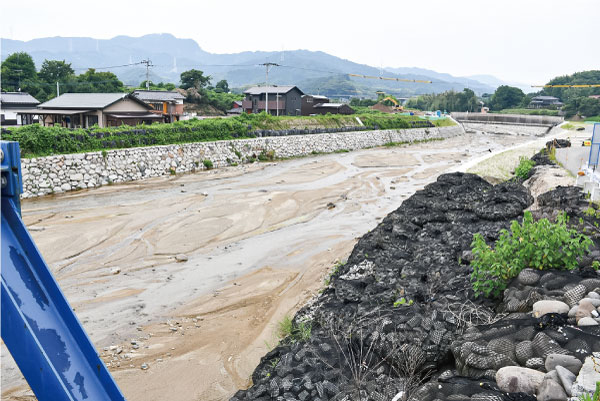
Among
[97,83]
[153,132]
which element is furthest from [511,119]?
[153,132]

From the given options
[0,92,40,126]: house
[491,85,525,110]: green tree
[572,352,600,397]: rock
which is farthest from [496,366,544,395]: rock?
[491,85,525,110]: green tree

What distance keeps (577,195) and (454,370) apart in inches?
344

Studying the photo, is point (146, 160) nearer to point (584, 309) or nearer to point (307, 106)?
point (584, 309)

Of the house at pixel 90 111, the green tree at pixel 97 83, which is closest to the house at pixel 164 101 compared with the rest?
the green tree at pixel 97 83

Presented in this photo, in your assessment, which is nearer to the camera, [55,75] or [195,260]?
[195,260]

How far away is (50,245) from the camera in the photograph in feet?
52.8

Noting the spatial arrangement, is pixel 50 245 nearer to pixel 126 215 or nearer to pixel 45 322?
pixel 126 215

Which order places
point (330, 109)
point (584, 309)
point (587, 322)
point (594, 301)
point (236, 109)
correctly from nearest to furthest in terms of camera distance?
1. point (587, 322)
2. point (584, 309)
3. point (594, 301)
4. point (330, 109)
5. point (236, 109)

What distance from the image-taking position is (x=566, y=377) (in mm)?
4586

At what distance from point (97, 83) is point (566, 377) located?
60.9m

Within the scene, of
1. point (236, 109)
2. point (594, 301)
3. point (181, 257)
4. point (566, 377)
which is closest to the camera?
point (566, 377)

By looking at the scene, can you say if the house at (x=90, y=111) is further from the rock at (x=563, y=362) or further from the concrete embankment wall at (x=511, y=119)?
the concrete embankment wall at (x=511, y=119)

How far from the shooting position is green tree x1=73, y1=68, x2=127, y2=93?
183 feet

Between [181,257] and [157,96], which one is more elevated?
[157,96]
